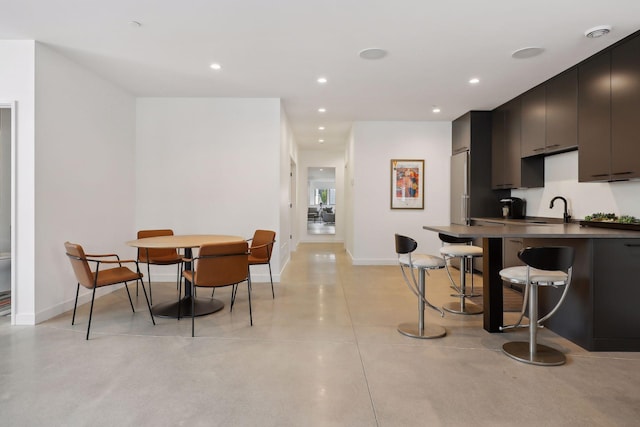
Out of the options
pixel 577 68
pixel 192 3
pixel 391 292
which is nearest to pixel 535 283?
pixel 391 292

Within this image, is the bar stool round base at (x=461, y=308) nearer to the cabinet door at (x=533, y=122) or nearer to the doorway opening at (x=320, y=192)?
the cabinet door at (x=533, y=122)

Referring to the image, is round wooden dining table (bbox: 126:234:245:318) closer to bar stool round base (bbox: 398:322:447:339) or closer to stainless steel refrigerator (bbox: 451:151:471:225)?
bar stool round base (bbox: 398:322:447:339)

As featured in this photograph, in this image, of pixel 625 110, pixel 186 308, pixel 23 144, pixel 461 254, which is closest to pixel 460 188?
pixel 461 254

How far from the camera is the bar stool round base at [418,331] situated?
3.31m

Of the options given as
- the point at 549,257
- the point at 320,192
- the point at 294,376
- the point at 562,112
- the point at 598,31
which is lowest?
the point at 294,376

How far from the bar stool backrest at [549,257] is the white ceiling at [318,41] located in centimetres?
186

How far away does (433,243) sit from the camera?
7.09 meters

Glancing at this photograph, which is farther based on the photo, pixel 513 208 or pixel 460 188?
pixel 460 188

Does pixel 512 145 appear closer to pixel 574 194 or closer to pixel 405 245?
pixel 574 194

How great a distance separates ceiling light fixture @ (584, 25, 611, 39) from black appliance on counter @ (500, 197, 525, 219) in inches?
112

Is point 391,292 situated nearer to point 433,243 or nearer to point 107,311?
point 433,243

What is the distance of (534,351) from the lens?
2.85 m

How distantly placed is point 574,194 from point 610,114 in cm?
133

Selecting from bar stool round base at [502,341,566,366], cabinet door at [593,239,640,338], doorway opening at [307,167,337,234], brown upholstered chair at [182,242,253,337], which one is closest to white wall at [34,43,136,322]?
brown upholstered chair at [182,242,253,337]
